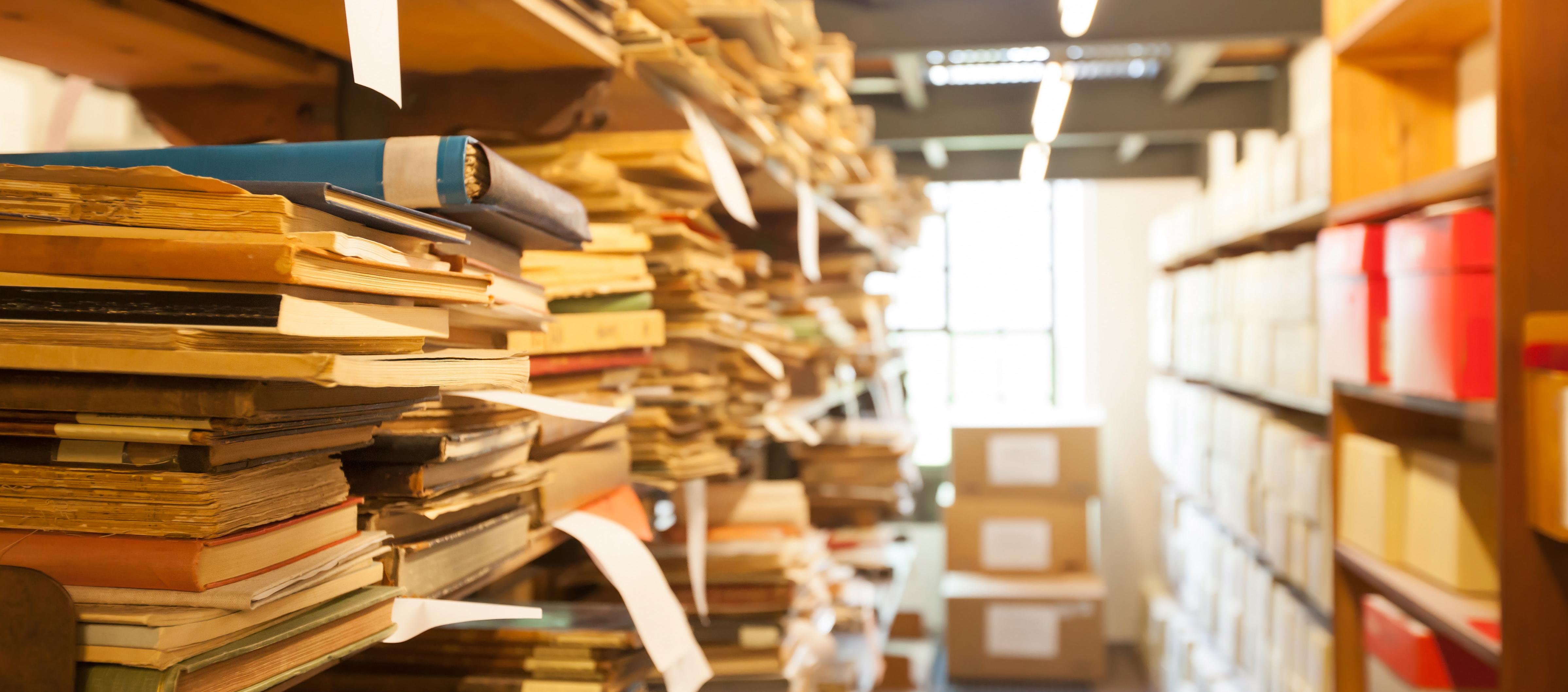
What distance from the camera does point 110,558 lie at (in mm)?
449

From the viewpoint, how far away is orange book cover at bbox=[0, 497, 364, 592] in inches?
17.6

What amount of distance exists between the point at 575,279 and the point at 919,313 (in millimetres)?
5930

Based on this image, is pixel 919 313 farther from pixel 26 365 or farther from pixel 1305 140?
pixel 26 365

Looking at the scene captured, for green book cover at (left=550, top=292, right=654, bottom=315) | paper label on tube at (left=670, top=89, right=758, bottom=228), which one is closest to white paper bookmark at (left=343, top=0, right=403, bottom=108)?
green book cover at (left=550, top=292, right=654, bottom=315)

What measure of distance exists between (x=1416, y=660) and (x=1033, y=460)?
292cm

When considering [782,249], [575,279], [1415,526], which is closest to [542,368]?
[575,279]

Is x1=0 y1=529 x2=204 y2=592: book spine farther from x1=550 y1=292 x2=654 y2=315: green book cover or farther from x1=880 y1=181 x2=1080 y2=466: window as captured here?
x1=880 y1=181 x2=1080 y2=466: window

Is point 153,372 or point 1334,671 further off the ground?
point 153,372

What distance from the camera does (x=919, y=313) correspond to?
6789mm

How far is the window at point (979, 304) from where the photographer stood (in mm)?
6598

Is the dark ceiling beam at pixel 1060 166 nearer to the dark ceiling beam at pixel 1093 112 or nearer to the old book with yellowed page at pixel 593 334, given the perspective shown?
the dark ceiling beam at pixel 1093 112

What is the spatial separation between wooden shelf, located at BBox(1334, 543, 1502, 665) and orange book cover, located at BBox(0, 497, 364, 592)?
1628 millimetres

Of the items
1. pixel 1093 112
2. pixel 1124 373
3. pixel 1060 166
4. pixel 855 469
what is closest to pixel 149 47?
pixel 855 469

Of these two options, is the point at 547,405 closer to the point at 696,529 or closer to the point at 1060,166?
the point at 696,529
